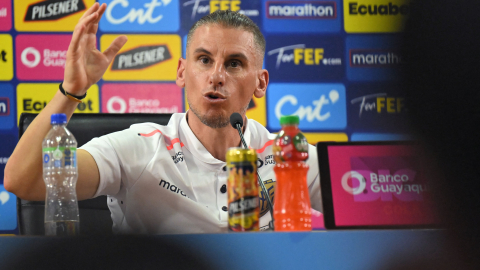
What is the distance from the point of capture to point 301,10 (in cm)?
283

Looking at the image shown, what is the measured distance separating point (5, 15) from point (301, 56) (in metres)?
1.78

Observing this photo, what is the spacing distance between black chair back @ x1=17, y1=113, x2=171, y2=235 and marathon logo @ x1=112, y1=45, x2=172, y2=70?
3.63 feet

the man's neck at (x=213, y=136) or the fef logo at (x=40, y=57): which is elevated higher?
the fef logo at (x=40, y=57)

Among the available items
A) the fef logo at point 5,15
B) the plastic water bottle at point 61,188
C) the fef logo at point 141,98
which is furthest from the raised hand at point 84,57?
the fef logo at point 5,15

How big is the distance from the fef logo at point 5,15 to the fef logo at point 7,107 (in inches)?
13.6

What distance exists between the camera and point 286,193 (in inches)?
33.4

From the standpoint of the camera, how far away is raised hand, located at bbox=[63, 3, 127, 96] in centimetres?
112

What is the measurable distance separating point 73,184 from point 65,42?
176 centimetres

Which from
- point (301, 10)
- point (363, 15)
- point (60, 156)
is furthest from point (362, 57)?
point (60, 156)

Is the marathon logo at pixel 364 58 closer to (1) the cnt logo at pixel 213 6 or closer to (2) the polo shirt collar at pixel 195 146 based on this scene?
(1) the cnt logo at pixel 213 6

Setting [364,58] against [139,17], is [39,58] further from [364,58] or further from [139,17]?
[364,58]

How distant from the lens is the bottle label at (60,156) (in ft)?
3.03

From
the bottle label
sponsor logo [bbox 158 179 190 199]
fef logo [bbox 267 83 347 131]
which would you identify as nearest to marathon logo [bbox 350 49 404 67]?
fef logo [bbox 267 83 347 131]

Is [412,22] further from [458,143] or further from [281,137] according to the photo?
[281,137]
